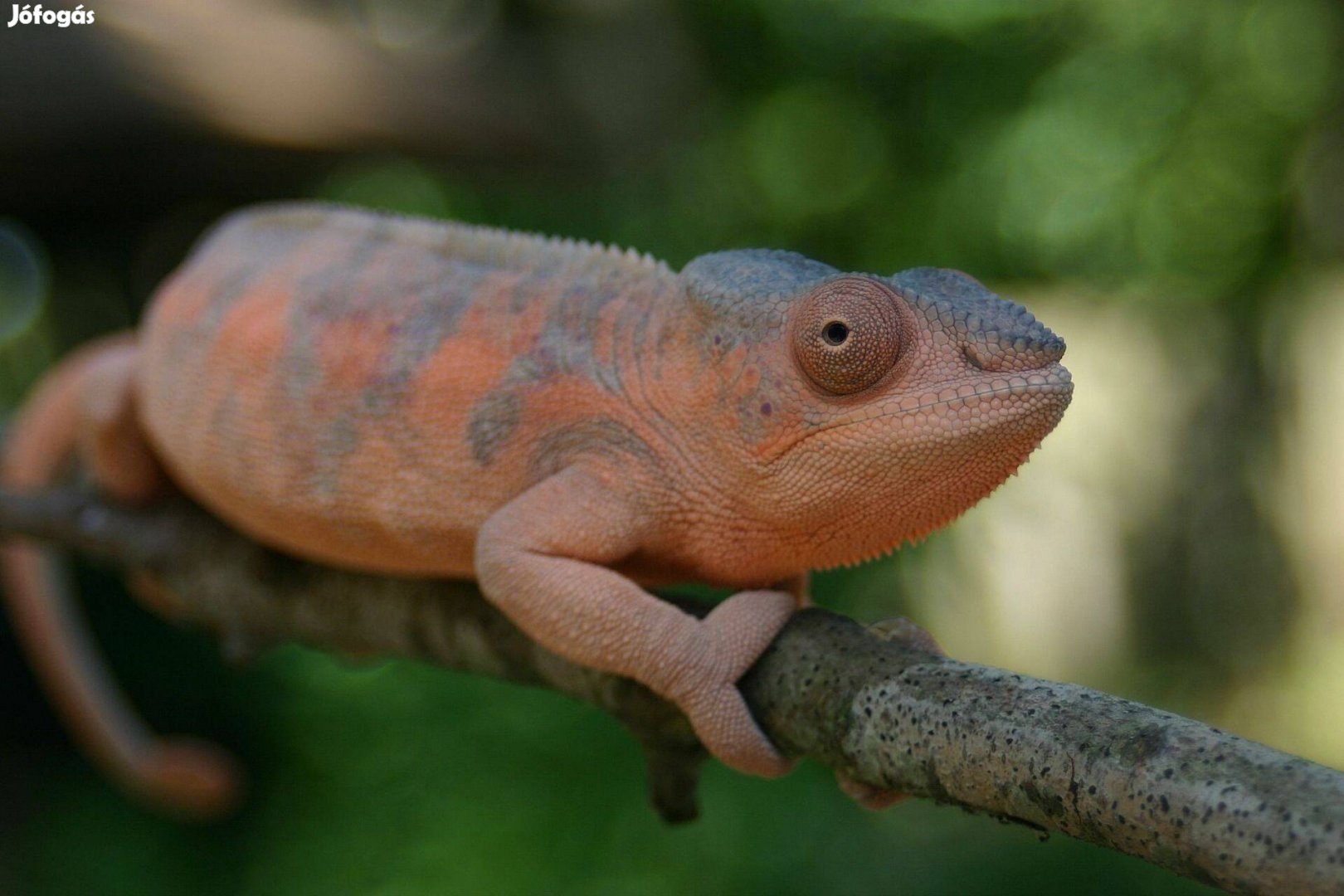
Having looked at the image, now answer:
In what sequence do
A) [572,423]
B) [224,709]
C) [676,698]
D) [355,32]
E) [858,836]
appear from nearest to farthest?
[676,698], [572,423], [858,836], [224,709], [355,32]

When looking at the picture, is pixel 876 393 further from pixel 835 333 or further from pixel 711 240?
pixel 711 240

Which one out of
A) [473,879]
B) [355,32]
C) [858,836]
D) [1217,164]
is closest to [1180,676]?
[858,836]

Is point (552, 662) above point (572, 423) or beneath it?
beneath

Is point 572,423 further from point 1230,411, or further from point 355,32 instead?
point 355,32

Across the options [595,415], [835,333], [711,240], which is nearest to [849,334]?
[835,333]

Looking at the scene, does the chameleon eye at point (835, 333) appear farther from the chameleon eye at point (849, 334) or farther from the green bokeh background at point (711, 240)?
the green bokeh background at point (711, 240)

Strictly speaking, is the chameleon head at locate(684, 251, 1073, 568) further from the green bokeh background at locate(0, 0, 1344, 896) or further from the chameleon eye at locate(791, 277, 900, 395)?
the green bokeh background at locate(0, 0, 1344, 896)

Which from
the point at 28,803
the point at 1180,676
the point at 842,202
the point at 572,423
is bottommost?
the point at 28,803
